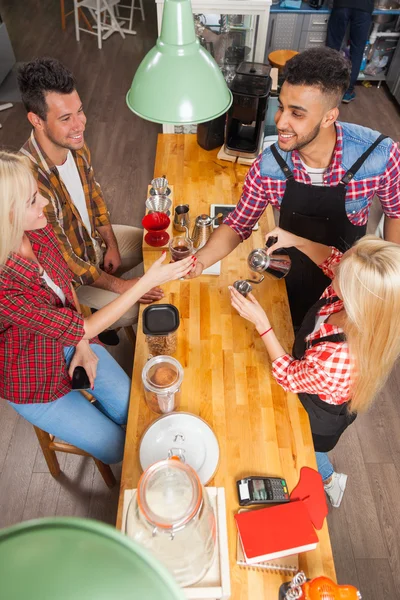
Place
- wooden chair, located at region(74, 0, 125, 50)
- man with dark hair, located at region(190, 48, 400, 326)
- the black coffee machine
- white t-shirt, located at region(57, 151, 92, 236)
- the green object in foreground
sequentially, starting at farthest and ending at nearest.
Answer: wooden chair, located at region(74, 0, 125, 50), the black coffee machine, white t-shirt, located at region(57, 151, 92, 236), man with dark hair, located at region(190, 48, 400, 326), the green object in foreground

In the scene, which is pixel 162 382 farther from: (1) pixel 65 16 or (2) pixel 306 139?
(1) pixel 65 16

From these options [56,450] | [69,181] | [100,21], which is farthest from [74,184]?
[100,21]

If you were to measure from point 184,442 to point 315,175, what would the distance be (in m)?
1.21

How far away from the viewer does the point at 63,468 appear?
2.29 metres

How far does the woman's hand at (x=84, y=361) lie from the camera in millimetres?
1747

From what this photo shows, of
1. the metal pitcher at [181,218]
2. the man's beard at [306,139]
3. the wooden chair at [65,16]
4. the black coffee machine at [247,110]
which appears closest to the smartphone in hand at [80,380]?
the metal pitcher at [181,218]

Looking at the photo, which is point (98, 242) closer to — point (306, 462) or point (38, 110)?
point (38, 110)

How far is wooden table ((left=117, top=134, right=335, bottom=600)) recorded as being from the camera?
128cm

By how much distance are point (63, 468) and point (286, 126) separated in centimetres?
198

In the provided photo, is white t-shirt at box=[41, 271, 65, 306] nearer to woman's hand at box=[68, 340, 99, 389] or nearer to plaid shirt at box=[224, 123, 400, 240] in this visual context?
woman's hand at box=[68, 340, 99, 389]

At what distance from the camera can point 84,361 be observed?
1776 millimetres

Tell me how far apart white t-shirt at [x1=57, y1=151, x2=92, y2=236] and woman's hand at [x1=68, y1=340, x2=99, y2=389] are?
2.63 ft

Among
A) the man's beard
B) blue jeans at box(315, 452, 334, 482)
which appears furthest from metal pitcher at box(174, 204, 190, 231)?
blue jeans at box(315, 452, 334, 482)

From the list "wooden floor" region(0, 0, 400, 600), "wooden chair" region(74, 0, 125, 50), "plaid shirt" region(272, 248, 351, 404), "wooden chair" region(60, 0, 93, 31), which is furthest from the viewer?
"wooden chair" region(60, 0, 93, 31)
